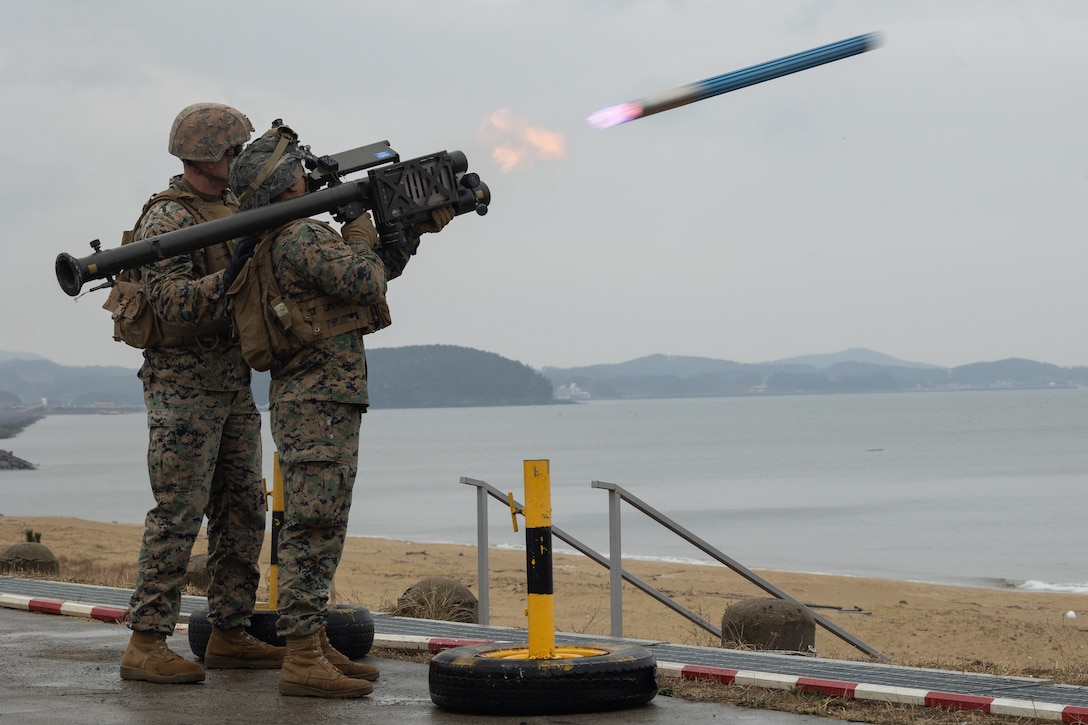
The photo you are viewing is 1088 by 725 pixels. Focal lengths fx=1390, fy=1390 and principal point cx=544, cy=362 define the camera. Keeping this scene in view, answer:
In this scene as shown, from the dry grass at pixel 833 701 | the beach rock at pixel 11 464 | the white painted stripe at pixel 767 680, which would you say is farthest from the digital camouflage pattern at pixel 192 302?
the beach rock at pixel 11 464

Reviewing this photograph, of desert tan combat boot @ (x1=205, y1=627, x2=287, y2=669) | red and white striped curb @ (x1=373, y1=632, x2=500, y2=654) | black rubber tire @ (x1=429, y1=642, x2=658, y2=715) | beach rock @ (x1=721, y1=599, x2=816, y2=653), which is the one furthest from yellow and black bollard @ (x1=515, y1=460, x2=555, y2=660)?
beach rock @ (x1=721, y1=599, x2=816, y2=653)

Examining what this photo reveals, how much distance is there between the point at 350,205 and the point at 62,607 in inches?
164

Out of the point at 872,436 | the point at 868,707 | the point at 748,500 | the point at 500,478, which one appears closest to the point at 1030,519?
the point at 748,500

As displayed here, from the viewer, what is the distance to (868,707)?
18.4 ft

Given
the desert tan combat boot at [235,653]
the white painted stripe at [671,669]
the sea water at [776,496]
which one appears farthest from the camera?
the sea water at [776,496]

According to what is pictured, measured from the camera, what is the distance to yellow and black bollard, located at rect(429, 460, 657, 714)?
541 centimetres

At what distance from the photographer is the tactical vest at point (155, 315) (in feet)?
20.9

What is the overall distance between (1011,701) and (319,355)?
3.16m

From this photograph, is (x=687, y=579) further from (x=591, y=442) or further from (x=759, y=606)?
(x=591, y=442)

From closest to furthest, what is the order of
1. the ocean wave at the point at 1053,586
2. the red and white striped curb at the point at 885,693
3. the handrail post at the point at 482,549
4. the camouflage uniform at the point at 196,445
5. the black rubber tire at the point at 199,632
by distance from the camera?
the red and white striped curb at the point at 885,693 < the camouflage uniform at the point at 196,445 < the black rubber tire at the point at 199,632 < the handrail post at the point at 482,549 < the ocean wave at the point at 1053,586

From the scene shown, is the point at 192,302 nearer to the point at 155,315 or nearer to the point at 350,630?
the point at 155,315

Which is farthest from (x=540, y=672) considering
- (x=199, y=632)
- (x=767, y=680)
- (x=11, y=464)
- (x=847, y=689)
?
(x=11, y=464)

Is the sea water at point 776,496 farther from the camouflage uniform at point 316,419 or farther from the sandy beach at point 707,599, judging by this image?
the camouflage uniform at point 316,419

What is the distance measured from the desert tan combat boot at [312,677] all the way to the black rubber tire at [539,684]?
0.44 m
